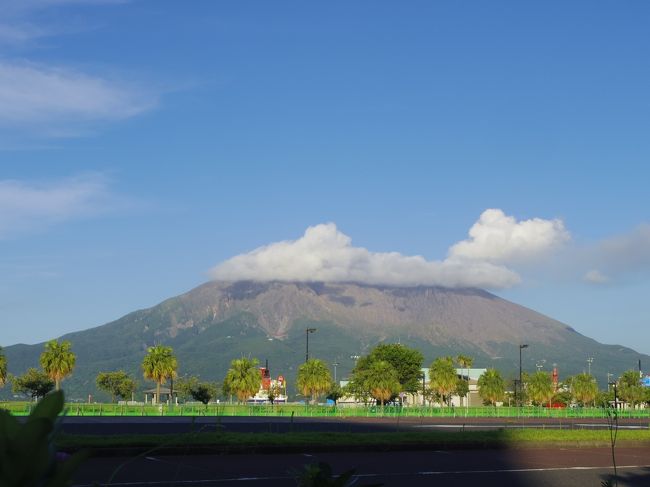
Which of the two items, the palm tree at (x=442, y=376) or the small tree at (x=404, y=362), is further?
the small tree at (x=404, y=362)

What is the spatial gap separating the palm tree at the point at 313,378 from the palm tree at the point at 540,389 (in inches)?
1339

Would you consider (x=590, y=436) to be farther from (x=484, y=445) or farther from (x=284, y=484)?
(x=284, y=484)

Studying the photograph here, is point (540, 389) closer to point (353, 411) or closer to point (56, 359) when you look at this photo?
point (353, 411)

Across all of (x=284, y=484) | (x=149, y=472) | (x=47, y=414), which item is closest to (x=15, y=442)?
(x=47, y=414)

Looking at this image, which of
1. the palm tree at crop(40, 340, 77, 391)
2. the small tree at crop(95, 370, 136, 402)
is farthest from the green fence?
the small tree at crop(95, 370, 136, 402)

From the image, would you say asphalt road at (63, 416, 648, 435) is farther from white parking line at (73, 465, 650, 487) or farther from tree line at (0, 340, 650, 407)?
tree line at (0, 340, 650, 407)

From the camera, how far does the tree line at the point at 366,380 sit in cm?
9219

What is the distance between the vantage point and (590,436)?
3231cm

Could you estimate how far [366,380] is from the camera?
110 meters

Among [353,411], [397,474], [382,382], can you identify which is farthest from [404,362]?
[397,474]

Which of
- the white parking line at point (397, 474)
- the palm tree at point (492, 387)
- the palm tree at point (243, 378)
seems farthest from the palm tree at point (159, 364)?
the white parking line at point (397, 474)

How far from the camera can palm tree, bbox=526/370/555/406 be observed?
A: 4983 inches

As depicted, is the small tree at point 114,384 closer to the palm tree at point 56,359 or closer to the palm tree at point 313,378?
the palm tree at point 313,378

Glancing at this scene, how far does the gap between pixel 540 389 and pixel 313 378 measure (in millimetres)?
37565
